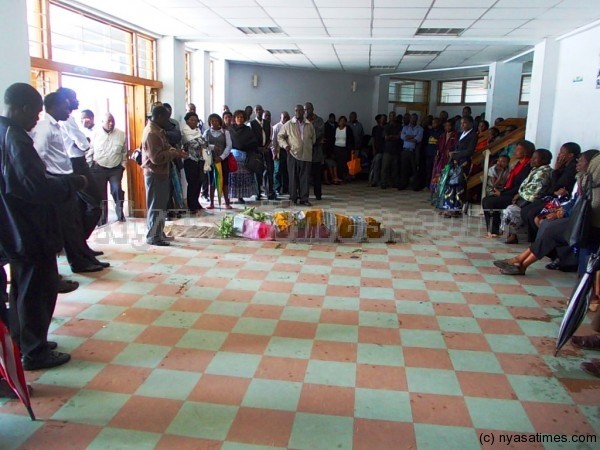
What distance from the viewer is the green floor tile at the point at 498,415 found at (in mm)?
2371

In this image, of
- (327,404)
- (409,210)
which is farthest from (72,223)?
(409,210)

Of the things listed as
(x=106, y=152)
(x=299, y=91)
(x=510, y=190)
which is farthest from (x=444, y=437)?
(x=299, y=91)

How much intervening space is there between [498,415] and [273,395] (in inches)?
44.0

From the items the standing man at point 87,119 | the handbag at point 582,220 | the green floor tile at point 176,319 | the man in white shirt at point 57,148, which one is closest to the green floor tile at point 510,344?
the handbag at point 582,220

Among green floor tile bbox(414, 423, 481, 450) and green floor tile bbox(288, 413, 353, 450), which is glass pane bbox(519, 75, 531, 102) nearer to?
green floor tile bbox(414, 423, 481, 450)

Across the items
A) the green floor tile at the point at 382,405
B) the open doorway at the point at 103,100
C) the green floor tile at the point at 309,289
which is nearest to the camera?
the green floor tile at the point at 382,405

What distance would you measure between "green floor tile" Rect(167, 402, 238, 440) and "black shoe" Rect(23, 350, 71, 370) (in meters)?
0.89

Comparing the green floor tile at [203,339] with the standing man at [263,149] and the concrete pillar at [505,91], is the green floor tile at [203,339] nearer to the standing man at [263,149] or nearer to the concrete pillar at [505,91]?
the standing man at [263,149]

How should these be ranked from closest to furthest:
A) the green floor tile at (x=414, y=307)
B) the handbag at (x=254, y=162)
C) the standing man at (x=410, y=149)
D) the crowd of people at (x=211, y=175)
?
the crowd of people at (x=211, y=175), the green floor tile at (x=414, y=307), the handbag at (x=254, y=162), the standing man at (x=410, y=149)

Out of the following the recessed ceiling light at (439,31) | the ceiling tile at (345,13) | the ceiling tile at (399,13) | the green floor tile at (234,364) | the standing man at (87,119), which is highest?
the recessed ceiling light at (439,31)

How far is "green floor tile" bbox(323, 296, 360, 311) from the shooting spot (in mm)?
3840

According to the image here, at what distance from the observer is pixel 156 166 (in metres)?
5.21

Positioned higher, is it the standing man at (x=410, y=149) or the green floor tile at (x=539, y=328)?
the standing man at (x=410, y=149)

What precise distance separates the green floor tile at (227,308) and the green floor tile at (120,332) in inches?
20.5
